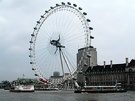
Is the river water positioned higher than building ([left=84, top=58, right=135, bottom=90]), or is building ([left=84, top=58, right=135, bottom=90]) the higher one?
building ([left=84, top=58, right=135, bottom=90])

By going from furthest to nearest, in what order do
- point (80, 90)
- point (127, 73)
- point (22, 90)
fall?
1. point (127, 73)
2. point (22, 90)
3. point (80, 90)

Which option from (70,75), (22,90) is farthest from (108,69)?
(70,75)

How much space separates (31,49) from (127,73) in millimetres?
79900

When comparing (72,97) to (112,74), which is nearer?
(72,97)

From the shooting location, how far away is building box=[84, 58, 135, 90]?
153500 millimetres

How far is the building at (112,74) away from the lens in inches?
6043

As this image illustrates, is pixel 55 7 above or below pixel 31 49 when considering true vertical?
above

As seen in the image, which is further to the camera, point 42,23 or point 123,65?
point 123,65

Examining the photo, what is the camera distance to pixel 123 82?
157 m

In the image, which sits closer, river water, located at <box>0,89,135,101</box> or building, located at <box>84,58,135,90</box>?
river water, located at <box>0,89,135,101</box>

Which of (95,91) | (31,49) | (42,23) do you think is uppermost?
(42,23)

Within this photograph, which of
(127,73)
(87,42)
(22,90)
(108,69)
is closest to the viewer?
(87,42)

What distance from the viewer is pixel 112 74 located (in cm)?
16212

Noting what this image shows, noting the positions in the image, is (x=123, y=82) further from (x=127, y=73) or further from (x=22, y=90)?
(x=22, y=90)
